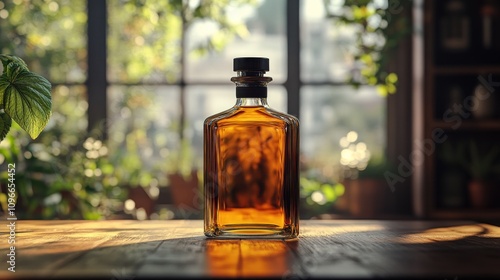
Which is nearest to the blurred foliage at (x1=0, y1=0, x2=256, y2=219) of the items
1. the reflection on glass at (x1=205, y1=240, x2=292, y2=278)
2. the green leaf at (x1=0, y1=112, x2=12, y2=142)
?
the green leaf at (x1=0, y1=112, x2=12, y2=142)

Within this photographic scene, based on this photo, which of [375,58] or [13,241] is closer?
[13,241]

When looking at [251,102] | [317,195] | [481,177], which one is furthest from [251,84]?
[481,177]

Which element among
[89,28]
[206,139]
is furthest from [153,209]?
[206,139]

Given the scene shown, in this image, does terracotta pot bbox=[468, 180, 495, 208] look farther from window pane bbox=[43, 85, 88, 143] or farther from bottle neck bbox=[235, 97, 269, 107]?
bottle neck bbox=[235, 97, 269, 107]

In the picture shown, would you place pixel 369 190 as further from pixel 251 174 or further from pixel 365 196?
pixel 251 174

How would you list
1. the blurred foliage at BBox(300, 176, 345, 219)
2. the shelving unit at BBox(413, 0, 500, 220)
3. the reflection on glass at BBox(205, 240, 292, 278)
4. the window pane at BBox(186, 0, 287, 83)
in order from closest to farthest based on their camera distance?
the reflection on glass at BBox(205, 240, 292, 278) < the shelving unit at BBox(413, 0, 500, 220) < the blurred foliage at BBox(300, 176, 345, 219) < the window pane at BBox(186, 0, 287, 83)

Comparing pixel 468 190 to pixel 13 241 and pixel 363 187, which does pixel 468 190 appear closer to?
pixel 363 187
